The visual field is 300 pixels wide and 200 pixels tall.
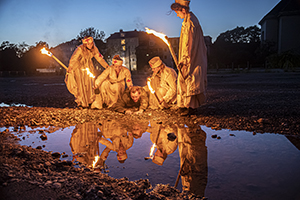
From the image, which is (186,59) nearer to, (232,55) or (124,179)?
(124,179)

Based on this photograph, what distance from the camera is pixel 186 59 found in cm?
674

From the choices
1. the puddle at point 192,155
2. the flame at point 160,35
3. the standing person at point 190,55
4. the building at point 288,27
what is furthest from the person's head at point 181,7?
the building at point 288,27

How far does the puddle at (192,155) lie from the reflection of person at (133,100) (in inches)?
80.0

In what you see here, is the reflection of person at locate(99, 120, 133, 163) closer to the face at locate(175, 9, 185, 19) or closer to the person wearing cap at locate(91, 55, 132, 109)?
the person wearing cap at locate(91, 55, 132, 109)

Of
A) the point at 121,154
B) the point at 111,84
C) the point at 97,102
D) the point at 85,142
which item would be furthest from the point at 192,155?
the point at 97,102

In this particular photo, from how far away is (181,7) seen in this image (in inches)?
262

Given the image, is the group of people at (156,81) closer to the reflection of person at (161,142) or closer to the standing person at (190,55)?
the standing person at (190,55)

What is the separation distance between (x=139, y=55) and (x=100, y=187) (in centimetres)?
5220

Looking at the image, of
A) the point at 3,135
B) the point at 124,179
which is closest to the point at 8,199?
the point at 124,179

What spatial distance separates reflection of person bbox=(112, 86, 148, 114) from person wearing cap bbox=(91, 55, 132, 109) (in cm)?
35

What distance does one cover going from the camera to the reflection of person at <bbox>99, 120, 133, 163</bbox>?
431 centimetres

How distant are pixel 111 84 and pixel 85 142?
12.9ft

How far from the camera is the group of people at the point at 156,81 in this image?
6.70 meters

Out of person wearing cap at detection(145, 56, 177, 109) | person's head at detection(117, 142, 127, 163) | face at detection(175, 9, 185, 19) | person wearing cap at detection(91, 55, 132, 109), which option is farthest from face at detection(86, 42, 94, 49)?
person's head at detection(117, 142, 127, 163)
